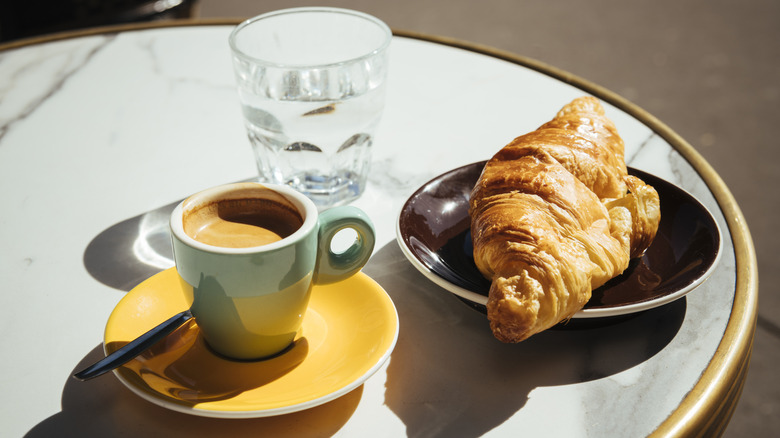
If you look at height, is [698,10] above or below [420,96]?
below

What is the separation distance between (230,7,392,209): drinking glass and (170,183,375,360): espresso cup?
0.23 metres

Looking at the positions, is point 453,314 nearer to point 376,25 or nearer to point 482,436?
point 482,436

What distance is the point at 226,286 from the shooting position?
57 centimetres

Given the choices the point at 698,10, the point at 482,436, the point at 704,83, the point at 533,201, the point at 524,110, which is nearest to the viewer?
the point at 482,436

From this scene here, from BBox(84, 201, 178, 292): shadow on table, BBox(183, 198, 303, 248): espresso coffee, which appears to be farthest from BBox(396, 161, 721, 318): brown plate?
BBox(84, 201, 178, 292): shadow on table

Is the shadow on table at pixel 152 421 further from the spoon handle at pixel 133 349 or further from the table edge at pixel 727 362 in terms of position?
the table edge at pixel 727 362

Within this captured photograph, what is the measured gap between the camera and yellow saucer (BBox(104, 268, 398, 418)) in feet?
1.76

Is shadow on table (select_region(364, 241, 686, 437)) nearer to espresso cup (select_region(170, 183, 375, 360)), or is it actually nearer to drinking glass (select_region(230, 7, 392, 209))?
espresso cup (select_region(170, 183, 375, 360))

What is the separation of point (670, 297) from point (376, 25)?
0.52 m

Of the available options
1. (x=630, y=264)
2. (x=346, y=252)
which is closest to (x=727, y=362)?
(x=630, y=264)

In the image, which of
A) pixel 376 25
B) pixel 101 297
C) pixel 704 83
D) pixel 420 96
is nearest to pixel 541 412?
pixel 101 297

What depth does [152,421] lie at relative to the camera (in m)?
0.57

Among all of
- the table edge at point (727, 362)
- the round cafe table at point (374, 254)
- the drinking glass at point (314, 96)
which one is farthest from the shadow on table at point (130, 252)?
the table edge at point (727, 362)

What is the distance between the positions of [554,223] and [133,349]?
0.38 meters
